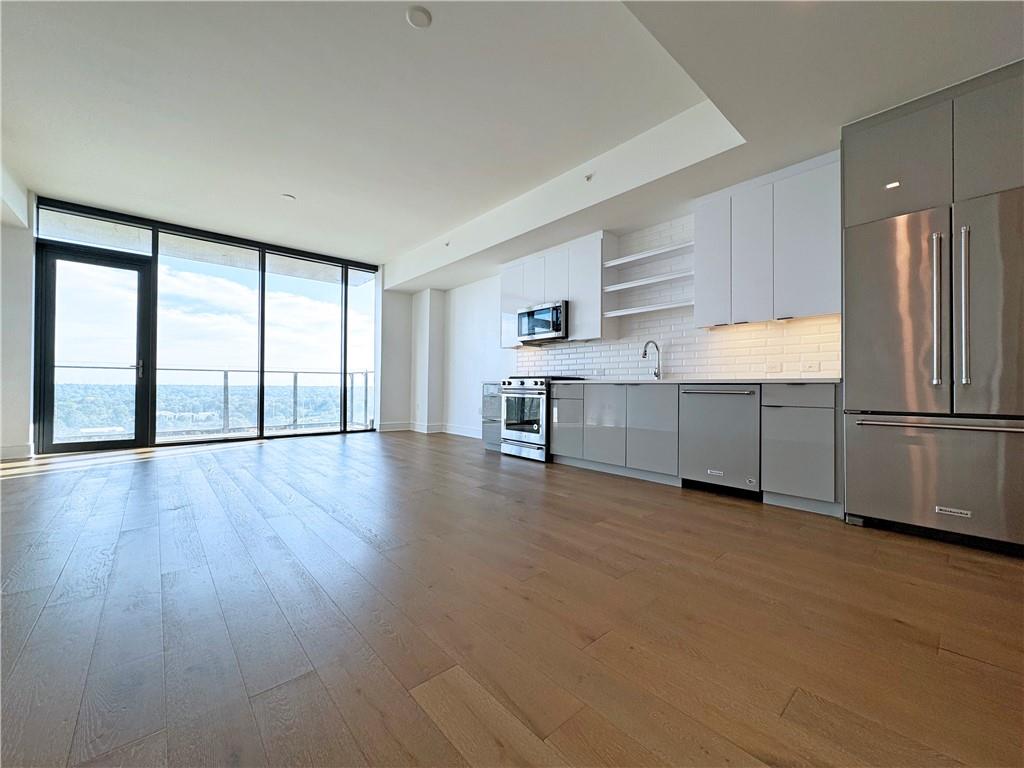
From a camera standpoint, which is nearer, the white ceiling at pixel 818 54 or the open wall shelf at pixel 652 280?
the white ceiling at pixel 818 54

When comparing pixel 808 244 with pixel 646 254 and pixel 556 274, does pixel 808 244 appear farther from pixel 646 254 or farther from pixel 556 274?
pixel 556 274

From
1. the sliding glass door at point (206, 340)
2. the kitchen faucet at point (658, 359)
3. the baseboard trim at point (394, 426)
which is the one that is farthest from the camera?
the baseboard trim at point (394, 426)

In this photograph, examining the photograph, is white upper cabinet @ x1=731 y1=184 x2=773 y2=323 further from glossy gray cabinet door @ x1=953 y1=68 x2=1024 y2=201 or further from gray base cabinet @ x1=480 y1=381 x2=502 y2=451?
gray base cabinet @ x1=480 y1=381 x2=502 y2=451

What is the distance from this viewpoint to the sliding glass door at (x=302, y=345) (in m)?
6.41

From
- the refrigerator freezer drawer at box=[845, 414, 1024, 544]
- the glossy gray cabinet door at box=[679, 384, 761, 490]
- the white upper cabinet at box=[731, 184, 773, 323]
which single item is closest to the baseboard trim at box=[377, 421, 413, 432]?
the glossy gray cabinet door at box=[679, 384, 761, 490]

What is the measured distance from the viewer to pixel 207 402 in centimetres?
601

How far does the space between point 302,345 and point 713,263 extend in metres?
5.90

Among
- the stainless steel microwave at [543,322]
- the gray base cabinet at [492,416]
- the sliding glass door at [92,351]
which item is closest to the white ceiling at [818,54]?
the stainless steel microwave at [543,322]

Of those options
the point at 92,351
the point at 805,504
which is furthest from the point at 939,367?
the point at 92,351

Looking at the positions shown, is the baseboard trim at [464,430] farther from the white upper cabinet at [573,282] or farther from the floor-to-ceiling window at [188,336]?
the white upper cabinet at [573,282]

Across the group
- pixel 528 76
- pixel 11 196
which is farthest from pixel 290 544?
pixel 11 196

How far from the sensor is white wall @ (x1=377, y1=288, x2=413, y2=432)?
738cm

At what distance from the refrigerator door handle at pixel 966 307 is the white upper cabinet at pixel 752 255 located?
1084mm

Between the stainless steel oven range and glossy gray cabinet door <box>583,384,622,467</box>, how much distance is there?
519 millimetres
